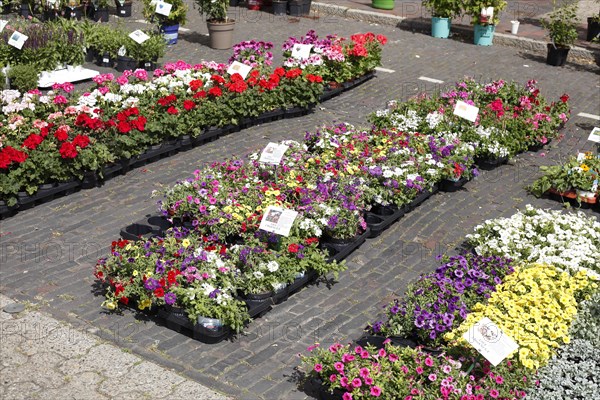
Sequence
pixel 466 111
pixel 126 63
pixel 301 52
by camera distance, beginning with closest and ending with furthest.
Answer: pixel 466 111 → pixel 301 52 → pixel 126 63

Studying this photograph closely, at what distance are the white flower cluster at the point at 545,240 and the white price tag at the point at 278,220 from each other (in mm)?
1860

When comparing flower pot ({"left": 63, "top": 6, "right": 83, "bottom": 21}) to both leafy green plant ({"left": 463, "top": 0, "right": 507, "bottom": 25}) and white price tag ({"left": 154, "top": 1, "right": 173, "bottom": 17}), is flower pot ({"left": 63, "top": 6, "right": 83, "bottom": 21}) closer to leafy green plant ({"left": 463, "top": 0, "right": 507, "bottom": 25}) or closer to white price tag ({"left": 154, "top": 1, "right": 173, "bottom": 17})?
white price tag ({"left": 154, "top": 1, "right": 173, "bottom": 17})

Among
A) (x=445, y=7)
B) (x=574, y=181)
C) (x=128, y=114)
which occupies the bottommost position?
(x=574, y=181)

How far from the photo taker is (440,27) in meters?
16.6

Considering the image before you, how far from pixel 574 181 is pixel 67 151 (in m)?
5.77

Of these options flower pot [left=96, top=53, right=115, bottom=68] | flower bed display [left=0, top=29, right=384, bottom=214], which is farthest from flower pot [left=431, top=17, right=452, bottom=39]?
flower pot [left=96, top=53, right=115, bottom=68]

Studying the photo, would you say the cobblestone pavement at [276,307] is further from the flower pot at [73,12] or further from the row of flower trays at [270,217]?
the flower pot at [73,12]

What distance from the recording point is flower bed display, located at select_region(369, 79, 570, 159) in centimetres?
996

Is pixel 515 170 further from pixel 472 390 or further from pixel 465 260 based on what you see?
pixel 472 390

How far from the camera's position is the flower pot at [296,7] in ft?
59.3

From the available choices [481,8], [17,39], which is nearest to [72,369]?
[17,39]

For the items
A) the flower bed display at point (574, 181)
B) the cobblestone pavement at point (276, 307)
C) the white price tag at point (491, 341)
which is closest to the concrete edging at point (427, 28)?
the cobblestone pavement at point (276, 307)

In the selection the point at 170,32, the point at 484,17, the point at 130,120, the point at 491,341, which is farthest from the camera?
the point at 484,17

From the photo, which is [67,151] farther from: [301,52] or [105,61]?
[105,61]
